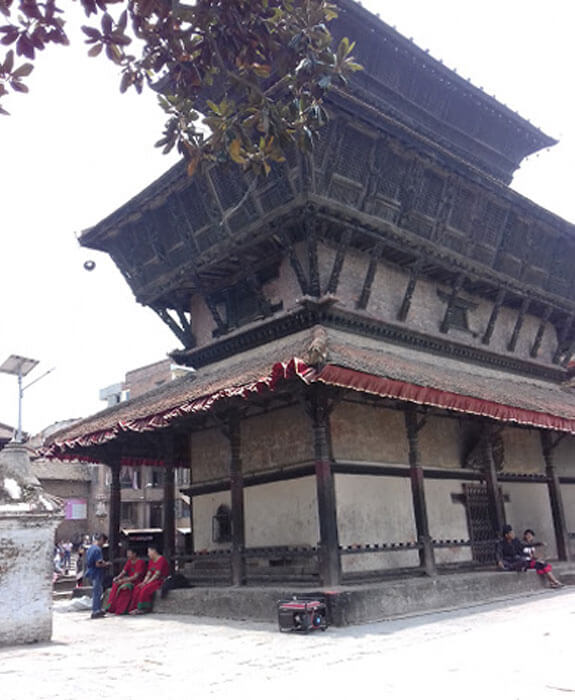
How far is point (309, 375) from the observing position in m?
8.48

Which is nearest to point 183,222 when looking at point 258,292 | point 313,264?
point 258,292

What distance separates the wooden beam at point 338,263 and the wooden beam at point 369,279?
0.72 meters

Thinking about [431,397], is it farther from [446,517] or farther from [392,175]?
[392,175]

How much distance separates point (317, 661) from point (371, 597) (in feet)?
9.47

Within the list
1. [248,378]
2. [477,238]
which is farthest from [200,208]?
[477,238]

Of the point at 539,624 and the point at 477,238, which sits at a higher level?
the point at 477,238

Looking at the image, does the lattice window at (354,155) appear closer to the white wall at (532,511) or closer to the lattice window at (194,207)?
the lattice window at (194,207)

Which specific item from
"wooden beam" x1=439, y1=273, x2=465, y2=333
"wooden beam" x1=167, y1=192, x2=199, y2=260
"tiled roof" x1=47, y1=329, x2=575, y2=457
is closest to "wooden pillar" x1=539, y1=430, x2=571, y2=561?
"tiled roof" x1=47, y1=329, x2=575, y2=457

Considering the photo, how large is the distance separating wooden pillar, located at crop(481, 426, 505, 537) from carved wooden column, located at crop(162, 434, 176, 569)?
6486 mm

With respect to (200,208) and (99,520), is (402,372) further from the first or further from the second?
(99,520)

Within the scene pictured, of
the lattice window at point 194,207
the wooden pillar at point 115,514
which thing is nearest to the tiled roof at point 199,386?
the wooden pillar at point 115,514

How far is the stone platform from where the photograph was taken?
27.9ft

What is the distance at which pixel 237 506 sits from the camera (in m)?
11.1

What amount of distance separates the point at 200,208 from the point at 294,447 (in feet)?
18.3
